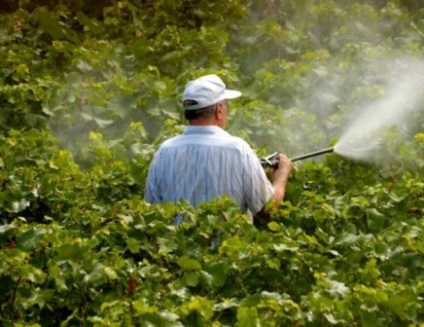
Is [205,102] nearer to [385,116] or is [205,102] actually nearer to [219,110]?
[219,110]

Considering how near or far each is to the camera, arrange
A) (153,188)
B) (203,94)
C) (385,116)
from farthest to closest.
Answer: (385,116), (153,188), (203,94)

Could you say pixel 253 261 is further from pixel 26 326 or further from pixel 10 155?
pixel 10 155

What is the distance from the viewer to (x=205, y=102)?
17.7 ft

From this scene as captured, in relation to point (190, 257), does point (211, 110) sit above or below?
above

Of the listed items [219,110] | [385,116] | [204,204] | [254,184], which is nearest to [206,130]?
[219,110]

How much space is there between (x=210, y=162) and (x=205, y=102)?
288 millimetres

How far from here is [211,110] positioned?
544 centimetres

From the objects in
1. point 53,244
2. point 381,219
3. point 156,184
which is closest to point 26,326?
point 53,244

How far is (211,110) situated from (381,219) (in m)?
0.96

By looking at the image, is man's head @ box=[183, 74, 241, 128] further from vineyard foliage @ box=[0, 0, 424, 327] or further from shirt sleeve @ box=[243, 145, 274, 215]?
vineyard foliage @ box=[0, 0, 424, 327]

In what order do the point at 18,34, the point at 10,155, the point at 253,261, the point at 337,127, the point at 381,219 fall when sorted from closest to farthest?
the point at 253,261 → the point at 381,219 → the point at 10,155 → the point at 337,127 → the point at 18,34

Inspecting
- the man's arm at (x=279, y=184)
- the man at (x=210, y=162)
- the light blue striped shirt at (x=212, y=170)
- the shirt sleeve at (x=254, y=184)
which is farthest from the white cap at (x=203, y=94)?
the man's arm at (x=279, y=184)

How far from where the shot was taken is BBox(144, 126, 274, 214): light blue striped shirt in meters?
5.40

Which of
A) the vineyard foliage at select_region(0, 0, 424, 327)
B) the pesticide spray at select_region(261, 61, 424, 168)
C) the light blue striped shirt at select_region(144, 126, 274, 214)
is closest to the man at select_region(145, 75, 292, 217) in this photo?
the light blue striped shirt at select_region(144, 126, 274, 214)
